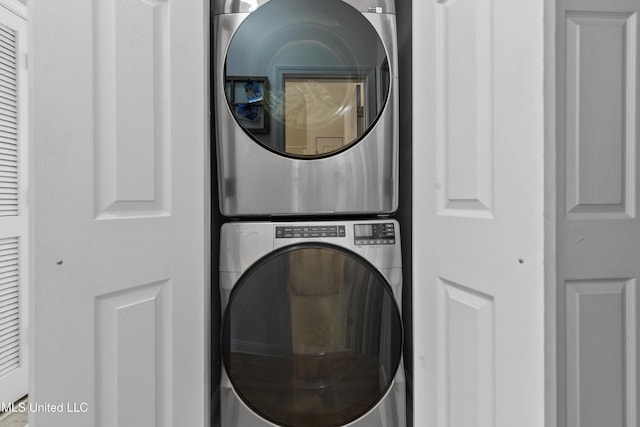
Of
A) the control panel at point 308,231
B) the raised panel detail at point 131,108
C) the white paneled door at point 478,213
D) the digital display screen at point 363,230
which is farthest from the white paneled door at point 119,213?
the white paneled door at point 478,213

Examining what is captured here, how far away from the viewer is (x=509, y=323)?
67 centimetres

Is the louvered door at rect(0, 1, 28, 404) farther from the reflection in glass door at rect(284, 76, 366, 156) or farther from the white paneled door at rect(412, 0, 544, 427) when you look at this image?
the white paneled door at rect(412, 0, 544, 427)

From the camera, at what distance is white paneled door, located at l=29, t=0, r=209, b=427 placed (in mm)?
681

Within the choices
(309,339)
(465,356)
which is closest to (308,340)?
(309,339)

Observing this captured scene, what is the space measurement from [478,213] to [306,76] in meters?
0.66

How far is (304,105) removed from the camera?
43.9 inches

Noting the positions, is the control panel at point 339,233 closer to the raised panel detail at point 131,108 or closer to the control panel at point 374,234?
the control panel at point 374,234

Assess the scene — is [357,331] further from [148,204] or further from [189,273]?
[148,204]

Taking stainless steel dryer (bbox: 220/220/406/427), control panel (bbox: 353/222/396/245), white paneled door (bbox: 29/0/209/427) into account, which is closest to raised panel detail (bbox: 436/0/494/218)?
control panel (bbox: 353/222/396/245)
